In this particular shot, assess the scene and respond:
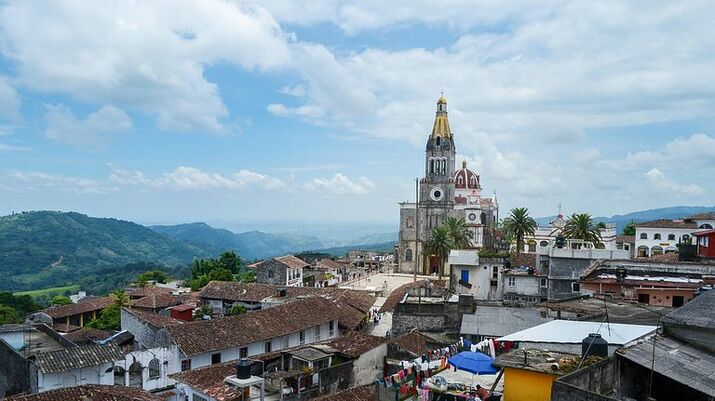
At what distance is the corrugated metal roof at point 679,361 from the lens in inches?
501

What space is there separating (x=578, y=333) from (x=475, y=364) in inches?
134

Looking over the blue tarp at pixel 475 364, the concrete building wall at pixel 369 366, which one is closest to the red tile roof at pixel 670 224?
the concrete building wall at pixel 369 366

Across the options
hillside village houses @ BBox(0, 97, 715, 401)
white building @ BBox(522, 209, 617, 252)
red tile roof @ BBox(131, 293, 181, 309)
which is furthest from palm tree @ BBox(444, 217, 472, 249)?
red tile roof @ BBox(131, 293, 181, 309)

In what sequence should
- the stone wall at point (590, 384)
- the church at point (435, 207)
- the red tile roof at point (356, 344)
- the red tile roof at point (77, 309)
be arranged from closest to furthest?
the stone wall at point (590, 384)
the red tile roof at point (356, 344)
the red tile roof at point (77, 309)
the church at point (435, 207)

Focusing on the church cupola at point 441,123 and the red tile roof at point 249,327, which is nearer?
the red tile roof at point 249,327

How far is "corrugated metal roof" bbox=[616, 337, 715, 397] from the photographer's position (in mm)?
12719

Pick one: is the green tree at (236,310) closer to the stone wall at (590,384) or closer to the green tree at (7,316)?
the green tree at (7,316)

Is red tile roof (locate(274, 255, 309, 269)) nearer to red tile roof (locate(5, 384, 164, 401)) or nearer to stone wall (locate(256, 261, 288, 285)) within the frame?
stone wall (locate(256, 261, 288, 285))

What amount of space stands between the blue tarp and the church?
209ft

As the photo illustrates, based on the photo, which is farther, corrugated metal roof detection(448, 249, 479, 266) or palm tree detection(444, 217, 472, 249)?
palm tree detection(444, 217, 472, 249)

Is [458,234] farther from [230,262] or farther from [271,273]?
[230,262]

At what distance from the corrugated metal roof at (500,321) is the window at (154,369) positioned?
16024 millimetres

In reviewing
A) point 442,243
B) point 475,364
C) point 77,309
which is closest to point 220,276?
point 77,309

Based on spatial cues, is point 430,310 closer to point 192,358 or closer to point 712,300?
point 192,358
